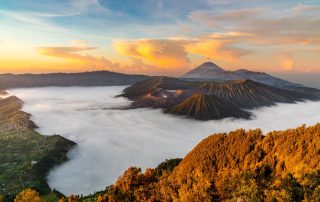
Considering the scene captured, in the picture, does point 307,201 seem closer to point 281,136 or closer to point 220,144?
point 281,136

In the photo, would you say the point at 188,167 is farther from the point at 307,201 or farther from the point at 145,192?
the point at 307,201

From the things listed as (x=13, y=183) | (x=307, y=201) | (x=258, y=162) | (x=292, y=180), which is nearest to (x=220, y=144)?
(x=258, y=162)

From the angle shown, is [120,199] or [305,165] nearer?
[305,165]

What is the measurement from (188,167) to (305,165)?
4221cm

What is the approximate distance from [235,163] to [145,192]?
2746 cm

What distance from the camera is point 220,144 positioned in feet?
342

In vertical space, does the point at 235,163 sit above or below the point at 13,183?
above

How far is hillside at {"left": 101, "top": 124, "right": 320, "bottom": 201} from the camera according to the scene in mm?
58531

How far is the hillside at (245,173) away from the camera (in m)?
58.5

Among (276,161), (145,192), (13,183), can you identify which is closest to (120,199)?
(145,192)

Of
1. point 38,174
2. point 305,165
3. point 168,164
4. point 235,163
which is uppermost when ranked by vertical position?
point 305,165

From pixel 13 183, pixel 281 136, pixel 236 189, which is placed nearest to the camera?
pixel 236 189

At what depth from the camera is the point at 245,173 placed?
227ft

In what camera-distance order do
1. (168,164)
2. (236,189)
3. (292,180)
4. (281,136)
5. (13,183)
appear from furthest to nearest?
(13,183) < (168,164) < (281,136) < (236,189) < (292,180)
